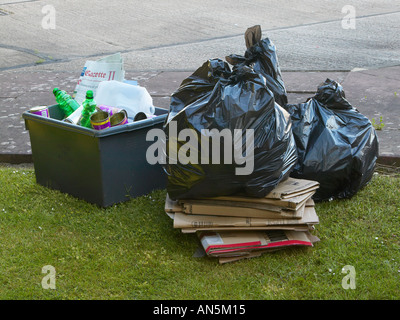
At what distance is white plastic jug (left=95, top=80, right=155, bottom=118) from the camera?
11.3ft

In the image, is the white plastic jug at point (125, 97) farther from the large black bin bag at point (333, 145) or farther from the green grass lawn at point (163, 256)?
the large black bin bag at point (333, 145)

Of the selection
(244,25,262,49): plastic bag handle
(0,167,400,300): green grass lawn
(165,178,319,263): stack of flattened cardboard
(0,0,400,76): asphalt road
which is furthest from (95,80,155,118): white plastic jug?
(0,0,400,76): asphalt road

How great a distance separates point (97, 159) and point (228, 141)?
0.88 metres

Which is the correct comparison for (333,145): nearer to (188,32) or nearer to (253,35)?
(253,35)

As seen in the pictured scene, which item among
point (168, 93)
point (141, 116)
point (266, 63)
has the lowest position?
point (168, 93)

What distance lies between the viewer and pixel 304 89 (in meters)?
5.43

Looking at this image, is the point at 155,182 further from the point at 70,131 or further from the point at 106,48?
the point at 106,48

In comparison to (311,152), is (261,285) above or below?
below

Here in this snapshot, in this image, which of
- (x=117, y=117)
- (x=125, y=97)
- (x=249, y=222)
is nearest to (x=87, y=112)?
(x=117, y=117)

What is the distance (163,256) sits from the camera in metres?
2.75

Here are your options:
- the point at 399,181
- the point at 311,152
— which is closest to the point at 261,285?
the point at 311,152

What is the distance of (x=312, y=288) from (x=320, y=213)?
0.73 meters
